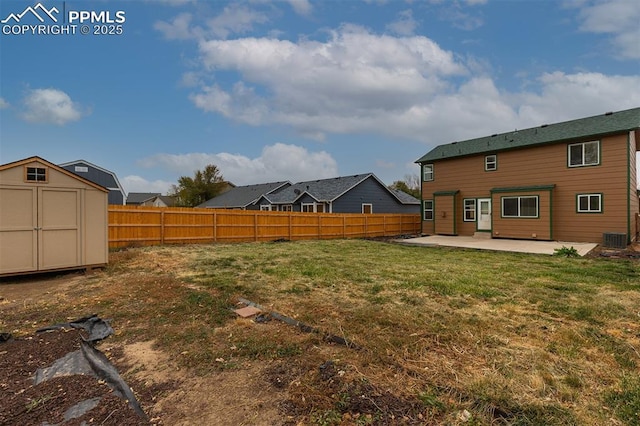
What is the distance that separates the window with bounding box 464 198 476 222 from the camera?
1658cm

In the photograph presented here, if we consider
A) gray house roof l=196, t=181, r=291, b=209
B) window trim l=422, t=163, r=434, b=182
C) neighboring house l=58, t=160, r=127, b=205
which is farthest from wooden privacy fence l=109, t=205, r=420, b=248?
Result: neighboring house l=58, t=160, r=127, b=205

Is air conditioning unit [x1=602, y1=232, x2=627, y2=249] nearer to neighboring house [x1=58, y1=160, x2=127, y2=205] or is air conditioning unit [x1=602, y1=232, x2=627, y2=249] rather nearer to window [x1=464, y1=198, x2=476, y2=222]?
window [x1=464, y1=198, x2=476, y2=222]

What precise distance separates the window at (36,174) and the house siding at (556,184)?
55.3ft

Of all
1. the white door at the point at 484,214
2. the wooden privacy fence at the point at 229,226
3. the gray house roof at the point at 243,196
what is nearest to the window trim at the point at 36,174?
the wooden privacy fence at the point at 229,226

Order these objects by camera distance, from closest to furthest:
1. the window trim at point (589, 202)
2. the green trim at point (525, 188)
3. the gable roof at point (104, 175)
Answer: the window trim at point (589, 202)
the green trim at point (525, 188)
the gable roof at point (104, 175)

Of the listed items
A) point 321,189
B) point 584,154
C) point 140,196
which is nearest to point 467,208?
point 584,154

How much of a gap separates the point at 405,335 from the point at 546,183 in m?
14.3

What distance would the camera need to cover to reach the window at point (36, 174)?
634cm

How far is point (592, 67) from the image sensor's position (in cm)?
1255

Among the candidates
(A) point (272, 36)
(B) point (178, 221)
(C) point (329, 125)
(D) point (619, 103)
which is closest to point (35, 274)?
(B) point (178, 221)

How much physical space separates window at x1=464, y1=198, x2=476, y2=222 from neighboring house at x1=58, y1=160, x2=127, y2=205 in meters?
25.7

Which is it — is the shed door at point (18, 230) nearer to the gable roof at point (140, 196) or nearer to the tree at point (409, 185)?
the tree at point (409, 185)

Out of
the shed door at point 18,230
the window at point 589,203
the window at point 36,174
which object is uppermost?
the window at point 36,174

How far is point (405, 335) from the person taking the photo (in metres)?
3.40
